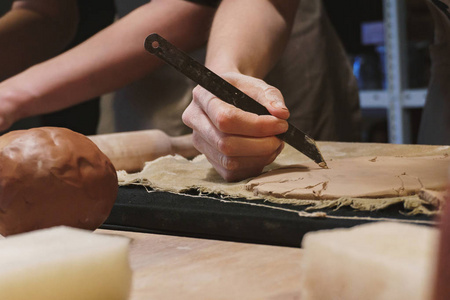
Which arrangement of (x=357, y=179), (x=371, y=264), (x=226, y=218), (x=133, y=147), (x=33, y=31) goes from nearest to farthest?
(x=371, y=264) < (x=226, y=218) < (x=357, y=179) < (x=133, y=147) < (x=33, y=31)

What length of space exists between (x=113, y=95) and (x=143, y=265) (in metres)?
1.58

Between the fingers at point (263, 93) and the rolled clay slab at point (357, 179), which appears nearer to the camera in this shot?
the rolled clay slab at point (357, 179)

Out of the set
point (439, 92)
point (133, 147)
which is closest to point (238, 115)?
point (133, 147)

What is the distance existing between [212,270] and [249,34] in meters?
0.95

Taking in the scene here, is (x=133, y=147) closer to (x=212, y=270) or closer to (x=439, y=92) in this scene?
(x=212, y=270)

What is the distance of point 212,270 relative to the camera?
26.3 inches

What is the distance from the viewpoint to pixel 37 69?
1844 millimetres

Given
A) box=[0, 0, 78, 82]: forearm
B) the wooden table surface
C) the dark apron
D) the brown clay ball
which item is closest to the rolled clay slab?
the wooden table surface

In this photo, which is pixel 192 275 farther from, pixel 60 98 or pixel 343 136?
pixel 343 136

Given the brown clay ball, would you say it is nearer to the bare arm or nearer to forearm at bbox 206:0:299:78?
the bare arm

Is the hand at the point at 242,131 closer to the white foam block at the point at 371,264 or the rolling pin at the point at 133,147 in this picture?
the rolling pin at the point at 133,147

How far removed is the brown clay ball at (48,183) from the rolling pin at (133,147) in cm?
51

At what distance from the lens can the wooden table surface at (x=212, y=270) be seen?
1.97ft

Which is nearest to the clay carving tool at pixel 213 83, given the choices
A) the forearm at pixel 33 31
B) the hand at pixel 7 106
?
the hand at pixel 7 106
